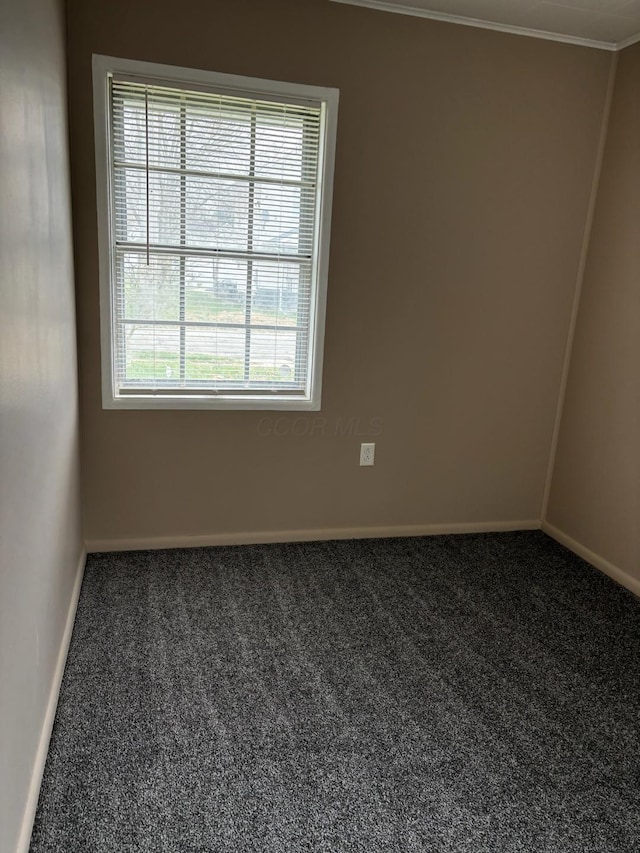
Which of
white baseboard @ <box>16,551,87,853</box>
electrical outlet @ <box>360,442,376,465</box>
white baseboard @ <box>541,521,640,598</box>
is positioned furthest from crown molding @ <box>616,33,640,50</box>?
white baseboard @ <box>16,551,87,853</box>

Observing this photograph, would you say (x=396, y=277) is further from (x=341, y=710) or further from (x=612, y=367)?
(x=341, y=710)

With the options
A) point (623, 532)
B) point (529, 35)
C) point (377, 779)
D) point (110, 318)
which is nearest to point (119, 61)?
point (110, 318)

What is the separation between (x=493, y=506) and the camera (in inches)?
134

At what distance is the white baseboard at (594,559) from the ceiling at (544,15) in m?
2.46

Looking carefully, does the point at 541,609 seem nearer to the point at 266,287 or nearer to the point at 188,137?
the point at 266,287

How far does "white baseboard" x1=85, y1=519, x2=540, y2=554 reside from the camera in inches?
114

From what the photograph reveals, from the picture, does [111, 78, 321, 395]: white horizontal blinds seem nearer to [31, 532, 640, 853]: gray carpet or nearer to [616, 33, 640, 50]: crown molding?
[31, 532, 640, 853]: gray carpet

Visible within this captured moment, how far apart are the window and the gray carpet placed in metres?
0.90

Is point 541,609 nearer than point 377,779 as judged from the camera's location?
No

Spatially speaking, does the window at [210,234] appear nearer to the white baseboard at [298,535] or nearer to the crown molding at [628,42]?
the white baseboard at [298,535]

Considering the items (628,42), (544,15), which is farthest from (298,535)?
(628,42)

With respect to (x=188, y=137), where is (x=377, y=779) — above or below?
below

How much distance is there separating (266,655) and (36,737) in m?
0.82

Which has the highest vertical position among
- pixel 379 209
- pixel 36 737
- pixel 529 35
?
pixel 529 35
